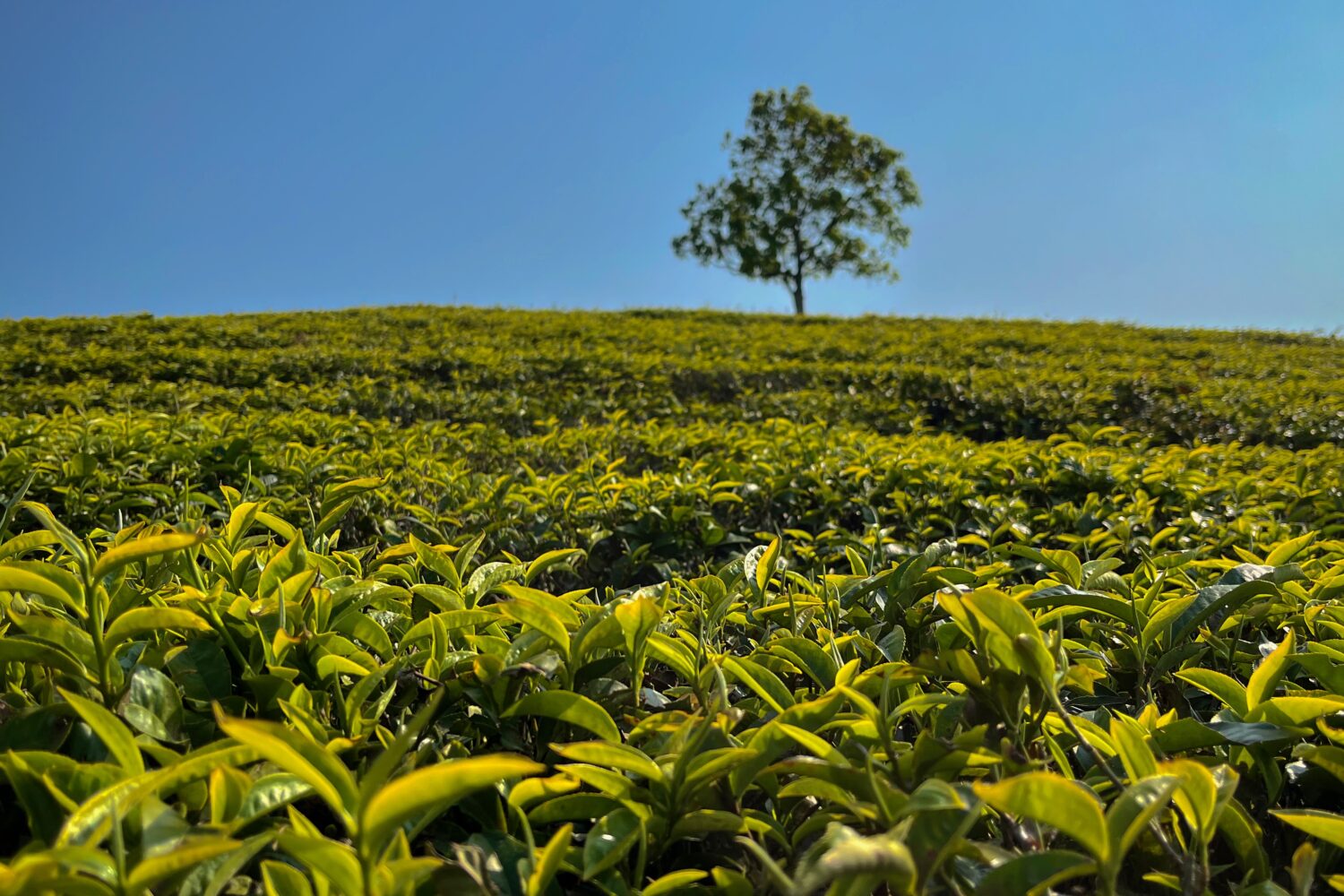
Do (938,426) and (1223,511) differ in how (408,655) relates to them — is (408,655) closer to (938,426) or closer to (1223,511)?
(1223,511)

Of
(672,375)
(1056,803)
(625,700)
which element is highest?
(672,375)

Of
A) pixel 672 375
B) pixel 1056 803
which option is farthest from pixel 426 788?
pixel 672 375

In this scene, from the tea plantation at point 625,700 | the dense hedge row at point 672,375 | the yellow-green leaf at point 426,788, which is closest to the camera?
the yellow-green leaf at point 426,788

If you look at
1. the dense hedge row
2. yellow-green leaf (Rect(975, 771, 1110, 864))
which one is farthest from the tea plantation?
the dense hedge row

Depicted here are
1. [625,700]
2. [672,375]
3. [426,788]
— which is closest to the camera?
[426,788]

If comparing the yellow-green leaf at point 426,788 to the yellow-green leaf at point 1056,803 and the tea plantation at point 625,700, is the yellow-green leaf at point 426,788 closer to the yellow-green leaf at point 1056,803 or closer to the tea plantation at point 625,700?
the tea plantation at point 625,700

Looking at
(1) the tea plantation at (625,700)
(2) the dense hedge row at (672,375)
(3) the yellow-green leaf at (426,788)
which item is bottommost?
(1) the tea plantation at (625,700)

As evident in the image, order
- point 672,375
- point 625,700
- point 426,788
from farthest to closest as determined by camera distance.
A: 1. point 672,375
2. point 625,700
3. point 426,788

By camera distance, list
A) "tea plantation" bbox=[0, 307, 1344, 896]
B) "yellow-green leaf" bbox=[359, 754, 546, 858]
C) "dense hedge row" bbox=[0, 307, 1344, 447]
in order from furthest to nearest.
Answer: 1. "dense hedge row" bbox=[0, 307, 1344, 447]
2. "tea plantation" bbox=[0, 307, 1344, 896]
3. "yellow-green leaf" bbox=[359, 754, 546, 858]

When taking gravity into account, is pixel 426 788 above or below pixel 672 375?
below

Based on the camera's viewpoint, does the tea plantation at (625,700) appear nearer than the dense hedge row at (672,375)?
Yes

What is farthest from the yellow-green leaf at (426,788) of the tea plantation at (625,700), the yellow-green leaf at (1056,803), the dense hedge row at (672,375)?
the dense hedge row at (672,375)

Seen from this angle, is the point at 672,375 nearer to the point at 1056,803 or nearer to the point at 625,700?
the point at 625,700

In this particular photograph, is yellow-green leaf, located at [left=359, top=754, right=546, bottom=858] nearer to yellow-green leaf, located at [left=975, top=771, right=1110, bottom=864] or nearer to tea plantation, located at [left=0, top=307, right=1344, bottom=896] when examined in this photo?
tea plantation, located at [left=0, top=307, right=1344, bottom=896]
